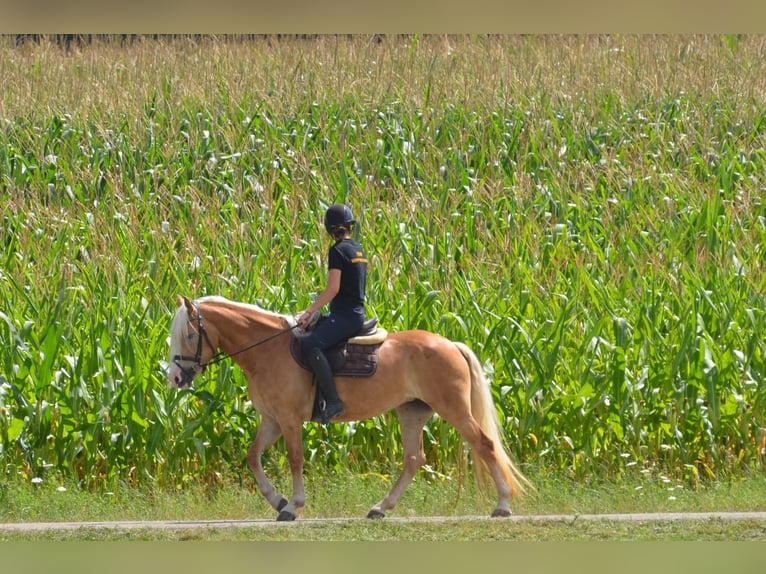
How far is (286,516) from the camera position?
892cm

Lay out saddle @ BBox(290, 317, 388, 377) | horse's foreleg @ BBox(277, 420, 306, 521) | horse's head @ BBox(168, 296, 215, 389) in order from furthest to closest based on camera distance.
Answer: horse's foreleg @ BBox(277, 420, 306, 521) < saddle @ BBox(290, 317, 388, 377) < horse's head @ BBox(168, 296, 215, 389)

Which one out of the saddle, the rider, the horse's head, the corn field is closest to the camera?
the rider

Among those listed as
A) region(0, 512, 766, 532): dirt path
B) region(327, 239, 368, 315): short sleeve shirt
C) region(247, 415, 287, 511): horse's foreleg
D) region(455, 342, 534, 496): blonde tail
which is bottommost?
region(0, 512, 766, 532): dirt path

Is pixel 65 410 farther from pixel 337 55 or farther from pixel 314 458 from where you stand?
pixel 337 55

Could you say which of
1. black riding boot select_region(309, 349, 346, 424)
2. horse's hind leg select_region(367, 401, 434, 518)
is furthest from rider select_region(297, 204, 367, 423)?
horse's hind leg select_region(367, 401, 434, 518)

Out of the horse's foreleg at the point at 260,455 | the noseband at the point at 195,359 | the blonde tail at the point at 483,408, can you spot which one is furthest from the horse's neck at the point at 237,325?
the blonde tail at the point at 483,408

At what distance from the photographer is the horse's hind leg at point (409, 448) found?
902 cm

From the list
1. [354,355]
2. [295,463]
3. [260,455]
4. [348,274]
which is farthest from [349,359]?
[260,455]

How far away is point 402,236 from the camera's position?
1362 centimetres

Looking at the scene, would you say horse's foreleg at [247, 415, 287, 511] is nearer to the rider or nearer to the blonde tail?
the rider

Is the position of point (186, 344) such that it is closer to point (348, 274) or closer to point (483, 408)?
point (348, 274)

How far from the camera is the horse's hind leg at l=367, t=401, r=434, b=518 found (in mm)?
9016

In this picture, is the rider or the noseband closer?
the rider

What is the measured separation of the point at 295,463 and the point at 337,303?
130 cm
